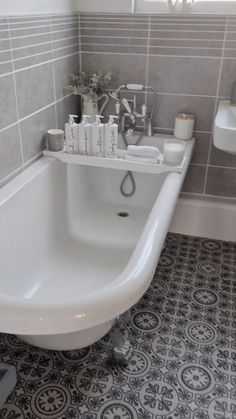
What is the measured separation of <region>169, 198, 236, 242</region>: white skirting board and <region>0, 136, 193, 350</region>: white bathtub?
33 centimetres

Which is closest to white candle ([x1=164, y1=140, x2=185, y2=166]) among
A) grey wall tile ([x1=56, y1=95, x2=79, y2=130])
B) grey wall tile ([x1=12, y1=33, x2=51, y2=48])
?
grey wall tile ([x1=56, y1=95, x2=79, y2=130])

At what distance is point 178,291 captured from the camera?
6.20 feet

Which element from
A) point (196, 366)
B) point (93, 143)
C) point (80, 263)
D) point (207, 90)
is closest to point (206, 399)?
point (196, 366)

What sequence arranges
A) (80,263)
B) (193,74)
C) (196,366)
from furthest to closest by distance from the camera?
1. (193,74)
2. (80,263)
3. (196,366)

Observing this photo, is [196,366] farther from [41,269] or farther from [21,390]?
[41,269]

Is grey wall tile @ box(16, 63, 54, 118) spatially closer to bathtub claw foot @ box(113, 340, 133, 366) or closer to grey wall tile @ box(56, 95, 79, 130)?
grey wall tile @ box(56, 95, 79, 130)

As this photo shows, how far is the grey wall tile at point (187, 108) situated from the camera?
Result: 2133 mm

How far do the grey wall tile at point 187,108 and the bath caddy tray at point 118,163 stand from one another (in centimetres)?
43

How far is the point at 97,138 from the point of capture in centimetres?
187

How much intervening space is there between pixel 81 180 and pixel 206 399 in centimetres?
129

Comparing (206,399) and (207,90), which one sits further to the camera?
(207,90)

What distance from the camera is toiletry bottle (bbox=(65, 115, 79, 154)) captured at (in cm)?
187

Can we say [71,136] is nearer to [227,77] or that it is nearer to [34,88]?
[34,88]

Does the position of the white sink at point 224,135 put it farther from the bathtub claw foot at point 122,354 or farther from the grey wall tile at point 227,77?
the bathtub claw foot at point 122,354
